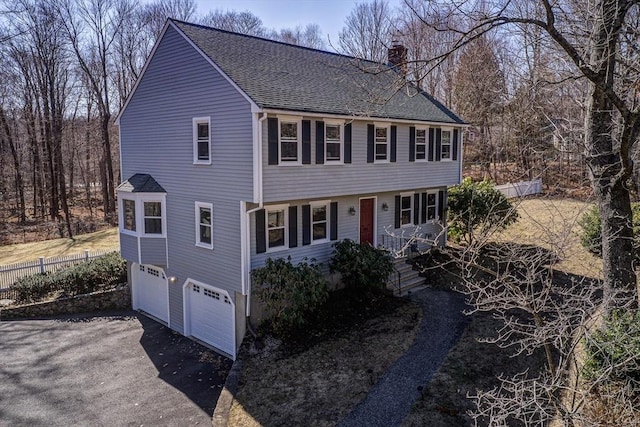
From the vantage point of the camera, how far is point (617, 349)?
23.8ft

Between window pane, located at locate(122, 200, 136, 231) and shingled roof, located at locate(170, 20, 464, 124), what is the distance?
6.12 m

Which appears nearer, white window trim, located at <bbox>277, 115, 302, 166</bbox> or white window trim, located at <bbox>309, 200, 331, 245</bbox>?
white window trim, located at <bbox>277, 115, 302, 166</bbox>

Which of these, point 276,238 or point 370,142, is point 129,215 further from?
point 370,142

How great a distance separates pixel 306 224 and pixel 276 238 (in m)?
1.17

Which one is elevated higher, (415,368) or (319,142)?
(319,142)

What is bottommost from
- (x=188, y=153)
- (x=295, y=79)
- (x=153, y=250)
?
(x=153, y=250)

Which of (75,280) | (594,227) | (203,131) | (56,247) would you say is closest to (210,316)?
(203,131)

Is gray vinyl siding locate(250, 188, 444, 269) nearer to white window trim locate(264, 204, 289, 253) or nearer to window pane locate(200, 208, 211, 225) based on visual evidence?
white window trim locate(264, 204, 289, 253)

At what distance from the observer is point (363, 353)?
1169 cm

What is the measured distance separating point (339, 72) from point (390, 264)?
7.89 m

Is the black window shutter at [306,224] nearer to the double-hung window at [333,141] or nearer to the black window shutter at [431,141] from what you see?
the double-hung window at [333,141]

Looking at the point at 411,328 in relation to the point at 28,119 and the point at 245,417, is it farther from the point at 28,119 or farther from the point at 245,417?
the point at 28,119

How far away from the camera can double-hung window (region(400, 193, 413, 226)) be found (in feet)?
58.8

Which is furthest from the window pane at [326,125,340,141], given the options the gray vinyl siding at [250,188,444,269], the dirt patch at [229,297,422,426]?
the dirt patch at [229,297,422,426]
